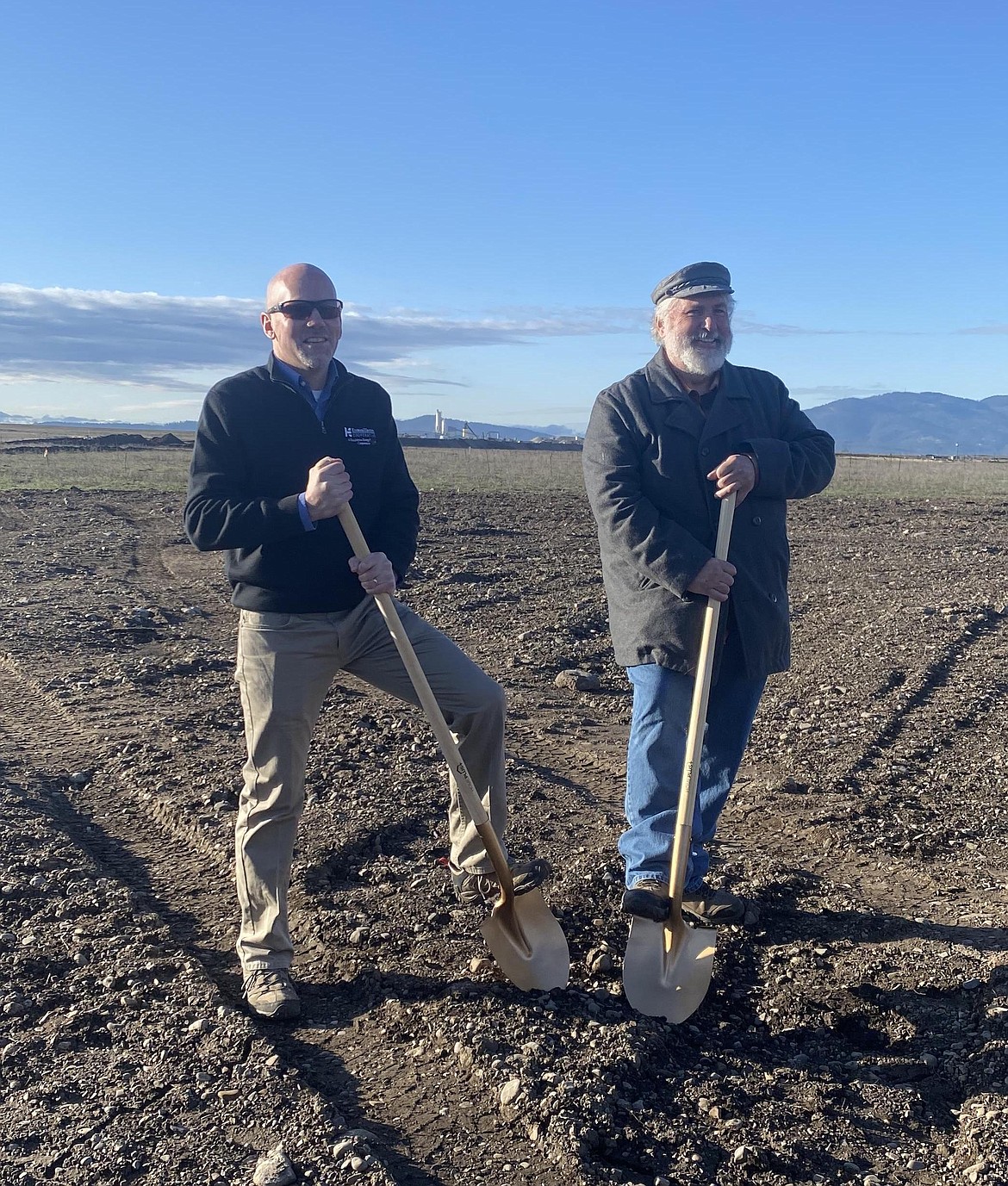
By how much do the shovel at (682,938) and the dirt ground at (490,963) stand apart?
4.1 inches

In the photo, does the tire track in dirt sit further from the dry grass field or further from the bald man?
the dry grass field

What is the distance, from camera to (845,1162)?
9.87ft

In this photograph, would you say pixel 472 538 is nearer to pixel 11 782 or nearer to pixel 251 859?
pixel 11 782

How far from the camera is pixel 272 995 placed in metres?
3.73

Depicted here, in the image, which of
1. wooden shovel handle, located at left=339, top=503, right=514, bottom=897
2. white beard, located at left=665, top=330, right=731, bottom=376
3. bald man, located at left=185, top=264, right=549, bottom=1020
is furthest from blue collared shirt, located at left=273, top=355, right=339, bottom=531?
white beard, located at left=665, top=330, right=731, bottom=376

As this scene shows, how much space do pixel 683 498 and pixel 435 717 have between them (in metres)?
1.24

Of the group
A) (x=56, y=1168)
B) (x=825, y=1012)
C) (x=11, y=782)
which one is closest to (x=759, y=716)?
(x=825, y=1012)

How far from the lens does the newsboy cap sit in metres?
4.00

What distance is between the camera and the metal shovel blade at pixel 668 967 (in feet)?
12.1

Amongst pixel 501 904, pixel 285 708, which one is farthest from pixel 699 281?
pixel 501 904

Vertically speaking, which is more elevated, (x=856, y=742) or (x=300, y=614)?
(x=300, y=614)

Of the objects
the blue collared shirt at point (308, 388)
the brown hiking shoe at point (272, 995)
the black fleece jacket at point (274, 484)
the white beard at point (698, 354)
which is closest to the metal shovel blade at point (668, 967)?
the brown hiking shoe at point (272, 995)

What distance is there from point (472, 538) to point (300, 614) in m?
13.3

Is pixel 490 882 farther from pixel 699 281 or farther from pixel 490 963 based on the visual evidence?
pixel 699 281
